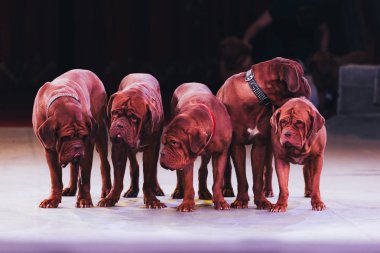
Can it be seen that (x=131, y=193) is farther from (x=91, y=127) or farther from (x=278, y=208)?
(x=278, y=208)

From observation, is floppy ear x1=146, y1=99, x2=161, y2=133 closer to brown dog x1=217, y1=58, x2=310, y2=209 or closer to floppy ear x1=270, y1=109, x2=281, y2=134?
brown dog x1=217, y1=58, x2=310, y2=209

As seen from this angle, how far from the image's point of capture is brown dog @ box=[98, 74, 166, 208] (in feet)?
21.8

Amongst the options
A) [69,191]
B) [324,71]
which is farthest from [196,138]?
[324,71]

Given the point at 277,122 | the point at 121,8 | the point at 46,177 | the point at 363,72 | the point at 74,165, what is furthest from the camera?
the point at 121,8

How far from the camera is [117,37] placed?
1844 centimetres

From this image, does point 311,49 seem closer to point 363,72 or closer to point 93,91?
point 363,72

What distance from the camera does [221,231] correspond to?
6.16m

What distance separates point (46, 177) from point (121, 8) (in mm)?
10334

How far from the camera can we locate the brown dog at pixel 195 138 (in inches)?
261

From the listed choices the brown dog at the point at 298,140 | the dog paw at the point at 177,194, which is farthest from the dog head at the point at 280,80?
the dog paw at the point at 177,194

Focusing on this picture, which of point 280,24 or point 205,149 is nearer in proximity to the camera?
point 205,149

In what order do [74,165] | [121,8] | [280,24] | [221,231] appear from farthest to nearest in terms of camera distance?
[121,8] < [280,24] < [74,165] < [221,231]

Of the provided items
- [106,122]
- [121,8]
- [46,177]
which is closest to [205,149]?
[106,122]

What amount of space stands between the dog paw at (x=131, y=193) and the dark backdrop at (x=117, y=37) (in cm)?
996
